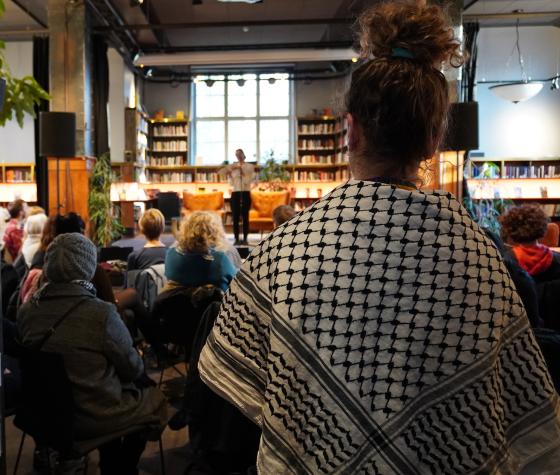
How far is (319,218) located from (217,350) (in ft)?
0.97

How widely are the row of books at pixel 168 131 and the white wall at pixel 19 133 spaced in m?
3.04

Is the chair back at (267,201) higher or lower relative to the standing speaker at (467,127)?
lower

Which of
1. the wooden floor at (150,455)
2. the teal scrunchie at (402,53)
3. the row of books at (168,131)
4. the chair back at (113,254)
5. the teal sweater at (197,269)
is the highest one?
the row of books at (168,131)

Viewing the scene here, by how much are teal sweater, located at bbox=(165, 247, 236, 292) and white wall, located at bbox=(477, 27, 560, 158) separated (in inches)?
420

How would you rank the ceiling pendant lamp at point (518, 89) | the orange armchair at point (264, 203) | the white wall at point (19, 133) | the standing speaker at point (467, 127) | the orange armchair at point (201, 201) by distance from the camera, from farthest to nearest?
the white wall at point (19, 133) < the orange armchair at point (201, 201) < the orange armchair at point (264, 203) < the ceiling pendant lamp at point (518, 89) < the standing speaker at point (467, 127)

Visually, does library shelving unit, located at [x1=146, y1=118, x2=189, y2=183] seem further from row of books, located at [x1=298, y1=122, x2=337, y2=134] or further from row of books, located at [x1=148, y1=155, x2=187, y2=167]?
row of books, located at [x1=298, y1=122, x2=337, y2=134]

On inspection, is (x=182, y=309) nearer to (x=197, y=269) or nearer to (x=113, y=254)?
(x=197, y=269)

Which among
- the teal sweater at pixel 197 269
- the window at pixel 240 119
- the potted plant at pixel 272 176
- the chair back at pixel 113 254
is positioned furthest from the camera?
the window at pixel 240 119

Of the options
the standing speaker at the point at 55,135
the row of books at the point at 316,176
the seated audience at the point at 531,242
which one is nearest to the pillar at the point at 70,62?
the standing speaker at the point at 55,135

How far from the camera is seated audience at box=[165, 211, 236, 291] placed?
3.41 meters

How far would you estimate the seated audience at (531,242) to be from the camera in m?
2.93

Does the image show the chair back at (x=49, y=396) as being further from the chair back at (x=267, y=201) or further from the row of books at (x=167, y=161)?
the row of books at (x=167, y=161)

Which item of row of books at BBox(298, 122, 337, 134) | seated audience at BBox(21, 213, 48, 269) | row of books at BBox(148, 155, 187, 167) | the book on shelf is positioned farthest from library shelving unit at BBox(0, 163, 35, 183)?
seated audience at BBox(21, 213, 48, 269)

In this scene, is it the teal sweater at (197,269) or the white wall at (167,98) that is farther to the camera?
the white wall at (167,98)
